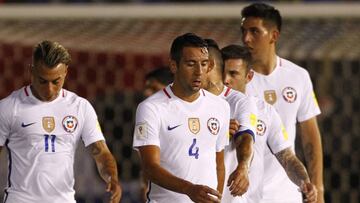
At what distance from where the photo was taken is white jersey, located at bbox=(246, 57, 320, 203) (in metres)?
8.22

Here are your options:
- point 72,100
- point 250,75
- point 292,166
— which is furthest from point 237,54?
point 72,100

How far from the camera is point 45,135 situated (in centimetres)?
742

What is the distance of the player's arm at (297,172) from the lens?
7.51m

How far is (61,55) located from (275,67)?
1799mm

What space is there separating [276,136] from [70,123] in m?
1.29

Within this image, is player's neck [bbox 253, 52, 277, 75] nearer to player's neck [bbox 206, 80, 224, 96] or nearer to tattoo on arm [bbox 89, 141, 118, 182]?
player's neck [bbox 206, 80, 224, 96]

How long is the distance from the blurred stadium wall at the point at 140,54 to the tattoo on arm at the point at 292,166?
3.85m

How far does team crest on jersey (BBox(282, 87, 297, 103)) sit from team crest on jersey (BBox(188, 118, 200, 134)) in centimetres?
157

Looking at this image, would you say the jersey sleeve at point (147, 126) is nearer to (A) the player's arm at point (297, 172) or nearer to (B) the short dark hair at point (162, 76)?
(A) the player's arm at point (297, 172)

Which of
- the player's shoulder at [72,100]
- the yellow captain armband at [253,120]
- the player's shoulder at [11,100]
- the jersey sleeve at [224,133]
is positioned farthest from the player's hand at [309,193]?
the player's shoulder at [11,100]

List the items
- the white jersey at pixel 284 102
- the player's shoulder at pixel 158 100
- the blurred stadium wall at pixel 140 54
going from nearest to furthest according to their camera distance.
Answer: the player's shoulder at pixel 158 100
the white jersey at pixel 284 102
the blurred stadium wall at pixel 140 54

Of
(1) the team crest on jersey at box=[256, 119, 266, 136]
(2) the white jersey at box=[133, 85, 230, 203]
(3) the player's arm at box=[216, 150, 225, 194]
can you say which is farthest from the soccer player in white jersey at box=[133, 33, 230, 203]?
(1) the team crest on jersey at box=[256, 119, 266, 136]

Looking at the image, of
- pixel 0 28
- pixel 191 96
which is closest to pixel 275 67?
pixel 191 96

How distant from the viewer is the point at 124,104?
14.9 metres
